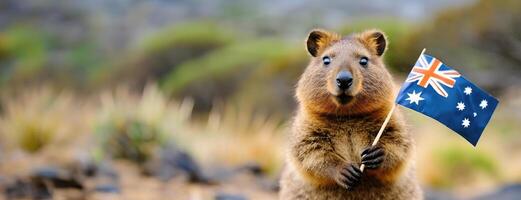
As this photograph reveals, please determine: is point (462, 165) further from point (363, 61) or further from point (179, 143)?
point (363, 61)

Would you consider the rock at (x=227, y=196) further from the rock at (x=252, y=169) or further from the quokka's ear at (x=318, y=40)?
the quokka's ear at (x=318, y=40)

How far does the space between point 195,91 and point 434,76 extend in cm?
1681

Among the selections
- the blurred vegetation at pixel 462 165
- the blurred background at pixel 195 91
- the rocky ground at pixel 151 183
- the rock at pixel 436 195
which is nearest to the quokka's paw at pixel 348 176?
the blurred background at pixel 195 91

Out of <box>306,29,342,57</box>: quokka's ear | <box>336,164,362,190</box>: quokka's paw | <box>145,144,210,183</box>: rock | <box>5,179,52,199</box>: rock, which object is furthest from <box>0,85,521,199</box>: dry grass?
<box>336,164,362,190</box>: quokka's paw

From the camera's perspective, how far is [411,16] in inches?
1133

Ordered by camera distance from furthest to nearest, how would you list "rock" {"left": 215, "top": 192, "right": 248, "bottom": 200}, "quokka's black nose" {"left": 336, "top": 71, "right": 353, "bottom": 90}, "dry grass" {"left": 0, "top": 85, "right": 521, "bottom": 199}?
"dry grass" {"left": 0, "top": 85, "right": 521, "bottom": 199}
"rock" {"left": 215, "top": 192, "right": 248, "bottom": 200}
"quokka's black nose" {"left": 336, "top": 71, "right": 353, "bottom": 90}

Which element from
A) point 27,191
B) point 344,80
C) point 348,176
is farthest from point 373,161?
point 27,191

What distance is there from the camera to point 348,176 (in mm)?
4941

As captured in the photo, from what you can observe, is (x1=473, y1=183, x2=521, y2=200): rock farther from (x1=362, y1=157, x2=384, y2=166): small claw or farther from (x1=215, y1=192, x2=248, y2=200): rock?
(x1=362, y1=157, x2=384, y2=166): small claw

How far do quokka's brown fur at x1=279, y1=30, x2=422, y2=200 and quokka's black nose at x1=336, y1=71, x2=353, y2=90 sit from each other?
0.06 metres

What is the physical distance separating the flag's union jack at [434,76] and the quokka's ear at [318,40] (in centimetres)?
67

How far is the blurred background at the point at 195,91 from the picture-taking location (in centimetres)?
1003

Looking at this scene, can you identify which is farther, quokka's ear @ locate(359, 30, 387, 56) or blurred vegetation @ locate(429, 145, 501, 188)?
blurred vegetation @ locate(429, 145, 501, 188)

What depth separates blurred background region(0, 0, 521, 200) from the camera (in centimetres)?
1003
